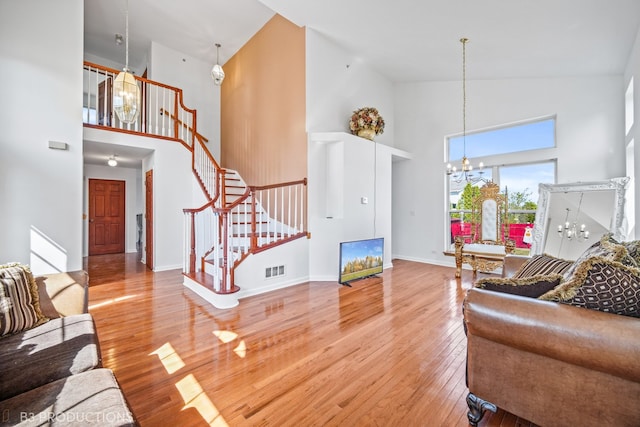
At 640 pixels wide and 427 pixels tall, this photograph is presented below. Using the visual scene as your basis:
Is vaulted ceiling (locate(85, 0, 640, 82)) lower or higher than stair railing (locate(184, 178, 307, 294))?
higher

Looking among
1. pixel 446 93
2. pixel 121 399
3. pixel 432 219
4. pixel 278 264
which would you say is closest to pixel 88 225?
pixel 278 264

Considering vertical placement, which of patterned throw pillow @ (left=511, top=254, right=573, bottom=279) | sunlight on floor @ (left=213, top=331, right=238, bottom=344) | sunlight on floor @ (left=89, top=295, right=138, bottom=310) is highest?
patterned throw pillow @ (left=511, top=254, right=573, bottom=279)

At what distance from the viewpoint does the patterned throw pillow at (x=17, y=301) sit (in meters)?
1.64

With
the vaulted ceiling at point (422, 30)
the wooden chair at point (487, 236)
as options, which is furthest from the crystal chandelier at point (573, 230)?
the vaulted ceiling at point (422, 30)

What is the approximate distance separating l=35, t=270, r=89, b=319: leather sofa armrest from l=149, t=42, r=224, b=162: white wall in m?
5.84

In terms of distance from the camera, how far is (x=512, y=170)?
5039mm

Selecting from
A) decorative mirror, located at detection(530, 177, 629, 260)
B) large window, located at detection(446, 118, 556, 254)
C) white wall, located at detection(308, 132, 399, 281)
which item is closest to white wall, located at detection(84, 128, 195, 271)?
white wall, located at detection(308, 132, 399, 281)

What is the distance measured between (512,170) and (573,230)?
1.45 metres

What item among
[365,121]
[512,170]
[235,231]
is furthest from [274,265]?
→ [512,170]

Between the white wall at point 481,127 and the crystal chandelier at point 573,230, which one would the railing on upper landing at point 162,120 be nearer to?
the white wall at point 481,127

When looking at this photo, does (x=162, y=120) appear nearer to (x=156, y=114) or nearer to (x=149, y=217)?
(x=156, y=114)

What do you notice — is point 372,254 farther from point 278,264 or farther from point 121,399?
point 121,399

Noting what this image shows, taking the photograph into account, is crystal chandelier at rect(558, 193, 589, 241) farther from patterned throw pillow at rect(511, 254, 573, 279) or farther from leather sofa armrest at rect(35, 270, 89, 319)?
leather sofa armrest at rect(35, 270, 89, 319)

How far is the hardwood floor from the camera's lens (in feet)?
5.36
